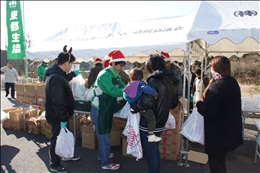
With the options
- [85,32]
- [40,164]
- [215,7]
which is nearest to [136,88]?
[40,164]

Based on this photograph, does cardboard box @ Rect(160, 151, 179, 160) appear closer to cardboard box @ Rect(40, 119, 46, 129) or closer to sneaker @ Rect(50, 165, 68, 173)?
sneaker @ Rect(50, 165, 68, 173)

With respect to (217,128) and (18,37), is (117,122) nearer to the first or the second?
(217,128)

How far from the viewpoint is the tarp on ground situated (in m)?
2.69

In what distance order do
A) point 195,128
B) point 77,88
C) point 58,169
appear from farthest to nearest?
point 77,88, point 58,169, point 195,128

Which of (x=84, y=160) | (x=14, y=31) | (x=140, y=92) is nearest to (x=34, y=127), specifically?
(x=84, y=160)

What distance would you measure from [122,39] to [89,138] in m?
2.10

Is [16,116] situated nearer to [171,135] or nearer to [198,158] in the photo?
[171,135]

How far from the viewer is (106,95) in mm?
2656

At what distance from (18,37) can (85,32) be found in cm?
342

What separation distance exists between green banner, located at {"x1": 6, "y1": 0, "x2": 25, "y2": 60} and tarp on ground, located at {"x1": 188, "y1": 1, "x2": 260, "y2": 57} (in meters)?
6.25

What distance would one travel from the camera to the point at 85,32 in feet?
17.2

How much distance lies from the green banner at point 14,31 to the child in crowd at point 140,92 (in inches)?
242

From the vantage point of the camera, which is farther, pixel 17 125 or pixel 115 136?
pixel 17 125

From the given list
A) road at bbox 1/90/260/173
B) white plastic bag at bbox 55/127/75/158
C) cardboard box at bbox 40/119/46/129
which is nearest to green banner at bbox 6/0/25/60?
cardboard box at bbox 40/119/46/129
